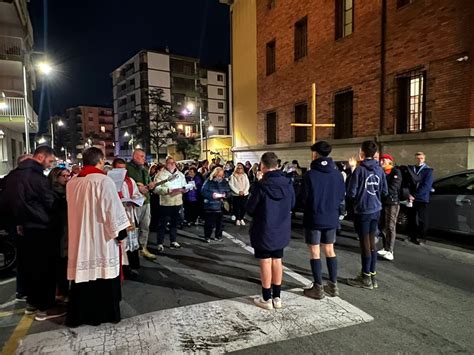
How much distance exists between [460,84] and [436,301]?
24.0 feet

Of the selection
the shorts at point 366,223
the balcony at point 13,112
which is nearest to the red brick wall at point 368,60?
the shorts at point 366,223

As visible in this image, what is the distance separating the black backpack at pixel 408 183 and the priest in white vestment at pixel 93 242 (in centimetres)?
592

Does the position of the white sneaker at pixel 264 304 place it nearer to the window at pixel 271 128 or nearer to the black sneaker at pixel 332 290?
the black sneaker at pixel 332 290

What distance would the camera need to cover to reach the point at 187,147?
4538 cm

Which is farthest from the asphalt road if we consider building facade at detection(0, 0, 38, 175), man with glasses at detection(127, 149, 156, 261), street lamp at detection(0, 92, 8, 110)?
building facade at detection(0, 0, 38, 175)

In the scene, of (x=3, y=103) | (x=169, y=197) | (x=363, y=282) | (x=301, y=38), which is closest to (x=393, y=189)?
(x=363, y=282)

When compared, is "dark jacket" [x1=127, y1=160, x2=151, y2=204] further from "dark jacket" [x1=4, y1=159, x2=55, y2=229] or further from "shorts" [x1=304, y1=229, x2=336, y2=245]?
"shorts" [x1=304, y1=229, x2=336, y2=245]

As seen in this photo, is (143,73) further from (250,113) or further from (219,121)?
(250,113)

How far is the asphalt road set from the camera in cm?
357

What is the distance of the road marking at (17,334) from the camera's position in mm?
3639

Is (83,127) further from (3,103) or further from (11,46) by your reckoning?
A: (3,103)

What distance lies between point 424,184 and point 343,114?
300 inches

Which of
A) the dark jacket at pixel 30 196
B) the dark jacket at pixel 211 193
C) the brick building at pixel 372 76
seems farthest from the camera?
the brick building at pixel 372 76

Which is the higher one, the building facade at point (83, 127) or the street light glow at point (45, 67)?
the building facade at point (83, 127)
